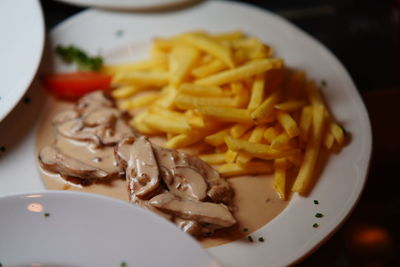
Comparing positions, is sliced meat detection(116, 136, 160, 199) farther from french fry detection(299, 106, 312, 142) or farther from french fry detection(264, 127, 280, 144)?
french fry detection(299, 106, 312, 142)

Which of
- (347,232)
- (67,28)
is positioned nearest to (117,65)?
(67,28)

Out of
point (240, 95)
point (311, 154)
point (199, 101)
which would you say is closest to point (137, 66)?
point (199, 101)

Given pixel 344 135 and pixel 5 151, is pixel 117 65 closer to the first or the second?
pixel 5 151

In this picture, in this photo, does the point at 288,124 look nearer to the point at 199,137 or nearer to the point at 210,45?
the point at 199,137

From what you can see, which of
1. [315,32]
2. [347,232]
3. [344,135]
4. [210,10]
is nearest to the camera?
[347,232]

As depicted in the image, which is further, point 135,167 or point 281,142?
point 281,142

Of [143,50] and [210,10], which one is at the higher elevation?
[210,10]

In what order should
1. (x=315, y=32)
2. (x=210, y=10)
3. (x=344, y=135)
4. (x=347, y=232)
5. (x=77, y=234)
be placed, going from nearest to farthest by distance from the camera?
1. (x=77, y=234)
2. (x=347, y=232)
3. (x=344, y=135)
4. (x=210, y=10)
5. (x=315, y=32)
